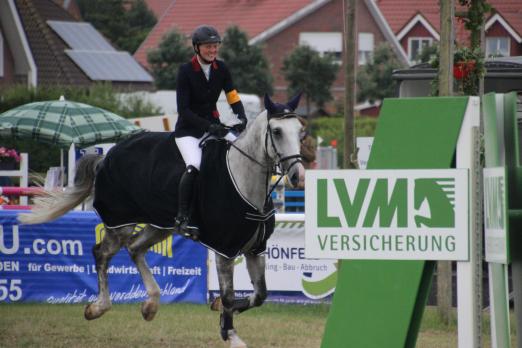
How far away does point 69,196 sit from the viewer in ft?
37.0

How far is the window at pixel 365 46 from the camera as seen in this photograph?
187 feet

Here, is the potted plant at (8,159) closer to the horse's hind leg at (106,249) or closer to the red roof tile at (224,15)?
the horse's hind leg at (106,249)

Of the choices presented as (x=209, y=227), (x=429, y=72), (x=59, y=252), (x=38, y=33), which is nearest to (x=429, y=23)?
(x=38, y=33)

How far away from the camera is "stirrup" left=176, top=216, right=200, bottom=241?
9679 mm

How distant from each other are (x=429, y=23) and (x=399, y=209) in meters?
40.9

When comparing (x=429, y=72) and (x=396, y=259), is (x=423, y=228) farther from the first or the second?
(x=429, y=72)

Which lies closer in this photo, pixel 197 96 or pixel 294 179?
pixel 294 179

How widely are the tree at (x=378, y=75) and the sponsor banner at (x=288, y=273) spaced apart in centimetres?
3615

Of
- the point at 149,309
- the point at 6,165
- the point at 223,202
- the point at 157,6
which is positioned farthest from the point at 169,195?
the point at 157,6

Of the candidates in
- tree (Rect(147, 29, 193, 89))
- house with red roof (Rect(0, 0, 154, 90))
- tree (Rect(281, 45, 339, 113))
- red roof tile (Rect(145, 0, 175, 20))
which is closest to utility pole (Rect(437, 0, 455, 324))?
house with red roof (Rect(0, 0, 154, 90))

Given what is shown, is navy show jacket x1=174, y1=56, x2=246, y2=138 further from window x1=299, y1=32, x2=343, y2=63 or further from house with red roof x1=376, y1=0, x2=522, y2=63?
window x1=299, y1=32, x2=343, y2=63

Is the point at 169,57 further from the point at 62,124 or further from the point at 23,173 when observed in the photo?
the point at 23,173

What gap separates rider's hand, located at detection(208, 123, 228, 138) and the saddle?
0.11m

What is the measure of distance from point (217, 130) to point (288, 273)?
366 cm
